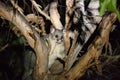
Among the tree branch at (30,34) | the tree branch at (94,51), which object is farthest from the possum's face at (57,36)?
the tree branch at (94,51)

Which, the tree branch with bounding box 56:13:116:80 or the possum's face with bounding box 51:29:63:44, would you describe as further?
the possum's face with bounding box 51:29:63:44

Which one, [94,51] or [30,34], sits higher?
[30,34]

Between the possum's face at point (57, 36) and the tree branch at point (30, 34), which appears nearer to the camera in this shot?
the tree branch at point (30, 34)

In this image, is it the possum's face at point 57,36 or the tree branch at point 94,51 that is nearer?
the tree branch at point 94,51

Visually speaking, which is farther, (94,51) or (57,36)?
(57,36)

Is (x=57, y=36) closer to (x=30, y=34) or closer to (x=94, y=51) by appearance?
(x=30, y=34)

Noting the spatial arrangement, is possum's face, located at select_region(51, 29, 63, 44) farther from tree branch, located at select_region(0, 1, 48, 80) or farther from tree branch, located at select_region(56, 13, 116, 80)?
tree branch, located at select_region(56, 13, 116, 80)

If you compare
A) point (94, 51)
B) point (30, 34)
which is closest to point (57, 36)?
point (30, 34)

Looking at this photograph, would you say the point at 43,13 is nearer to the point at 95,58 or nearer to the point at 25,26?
the point at 25,26

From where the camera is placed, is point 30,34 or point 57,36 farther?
point 57,36

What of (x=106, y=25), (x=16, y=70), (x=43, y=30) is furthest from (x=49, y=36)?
(x=16, y=70)

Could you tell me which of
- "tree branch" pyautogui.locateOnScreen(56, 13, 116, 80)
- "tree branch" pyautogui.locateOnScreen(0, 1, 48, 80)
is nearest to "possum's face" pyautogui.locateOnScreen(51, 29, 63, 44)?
"tree branch" pyautogui.locateOnScreen(0, 1, 48, 80)

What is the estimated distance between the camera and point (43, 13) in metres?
2.92

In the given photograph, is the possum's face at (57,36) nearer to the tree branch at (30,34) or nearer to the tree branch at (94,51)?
the tree branch at (30,34)
